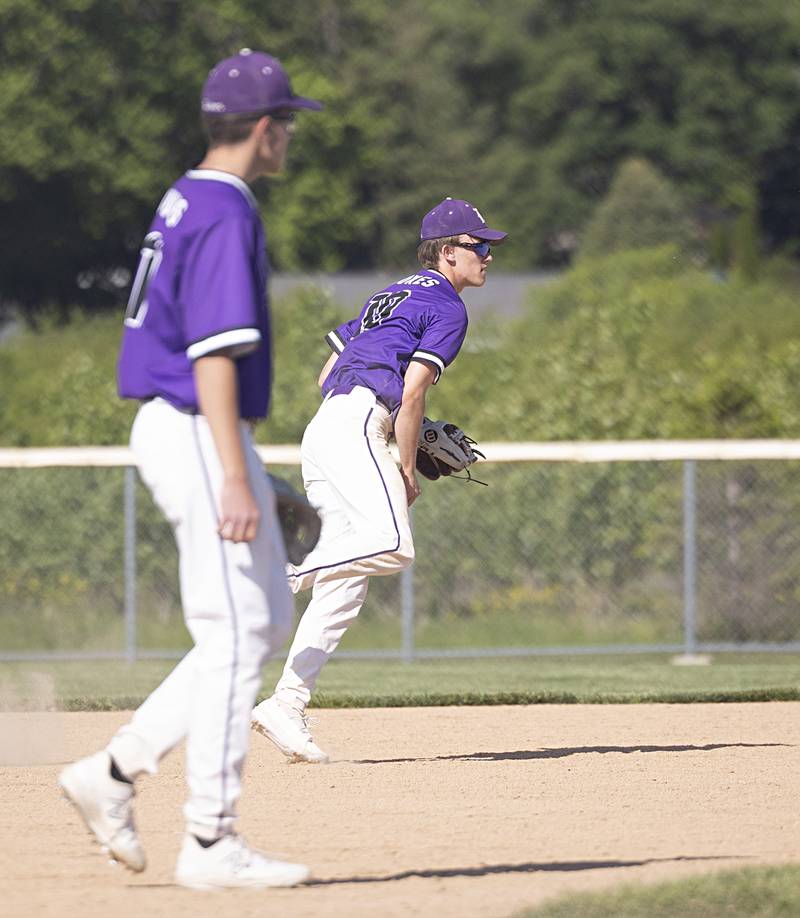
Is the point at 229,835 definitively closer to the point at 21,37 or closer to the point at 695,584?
the point at 695,584

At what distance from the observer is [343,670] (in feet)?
46.2

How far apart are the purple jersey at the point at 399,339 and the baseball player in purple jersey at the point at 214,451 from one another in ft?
8.34

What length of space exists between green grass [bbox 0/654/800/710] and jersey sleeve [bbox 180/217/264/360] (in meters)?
5.48

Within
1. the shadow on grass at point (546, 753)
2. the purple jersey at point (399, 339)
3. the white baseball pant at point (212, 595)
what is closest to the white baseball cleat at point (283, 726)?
the shadow on grass at point (546, 753)

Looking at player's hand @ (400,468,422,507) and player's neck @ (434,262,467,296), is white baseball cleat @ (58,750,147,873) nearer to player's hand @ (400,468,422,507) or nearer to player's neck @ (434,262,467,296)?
player's hand @ (400,468,422,507)

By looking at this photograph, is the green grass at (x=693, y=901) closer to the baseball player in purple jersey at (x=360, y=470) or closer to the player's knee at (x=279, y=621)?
the player's knee at (x=279, y=621)

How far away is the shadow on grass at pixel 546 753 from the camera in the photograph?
7.88 meters

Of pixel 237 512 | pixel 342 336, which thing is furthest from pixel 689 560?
pixel 237 512

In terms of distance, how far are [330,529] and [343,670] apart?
654cm

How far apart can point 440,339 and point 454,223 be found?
61cm

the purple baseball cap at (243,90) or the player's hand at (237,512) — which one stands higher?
the purple baseball cap at (243,90)

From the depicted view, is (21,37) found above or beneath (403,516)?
above

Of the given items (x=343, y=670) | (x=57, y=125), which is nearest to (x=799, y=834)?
(x=343, y=670)

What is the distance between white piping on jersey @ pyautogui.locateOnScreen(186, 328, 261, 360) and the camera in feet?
16.0
